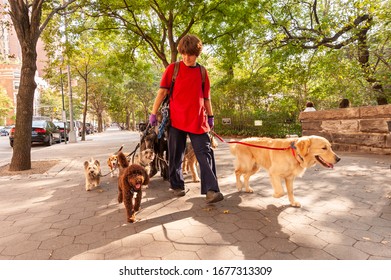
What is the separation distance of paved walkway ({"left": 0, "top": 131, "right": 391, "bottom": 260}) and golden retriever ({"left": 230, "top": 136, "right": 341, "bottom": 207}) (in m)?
0.47

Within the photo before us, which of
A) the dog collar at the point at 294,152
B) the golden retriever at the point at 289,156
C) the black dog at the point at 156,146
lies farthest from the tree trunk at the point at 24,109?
the dog collar at the point at 294,152

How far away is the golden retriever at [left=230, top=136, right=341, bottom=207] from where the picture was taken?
3.42 meters

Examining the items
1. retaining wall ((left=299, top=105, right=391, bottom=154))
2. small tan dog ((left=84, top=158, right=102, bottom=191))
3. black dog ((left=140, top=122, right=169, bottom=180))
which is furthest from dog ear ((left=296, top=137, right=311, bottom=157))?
retaining wall ((left=299, top=105, right=391, bottom=154))

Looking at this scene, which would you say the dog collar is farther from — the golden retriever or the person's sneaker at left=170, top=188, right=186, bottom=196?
the person's sneaker at left=170, top=188, right=186, bottom=196

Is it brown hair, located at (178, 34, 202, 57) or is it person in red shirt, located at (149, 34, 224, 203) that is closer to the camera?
brown hair, located at (178, 34, 202, 57)

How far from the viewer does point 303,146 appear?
343 cm

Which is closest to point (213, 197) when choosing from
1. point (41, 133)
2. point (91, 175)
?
point (91, 175)

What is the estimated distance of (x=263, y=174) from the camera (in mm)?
6160

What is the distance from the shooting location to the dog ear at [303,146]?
11.2 ft

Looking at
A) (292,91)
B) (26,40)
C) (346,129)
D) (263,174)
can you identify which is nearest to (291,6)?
(292,91)

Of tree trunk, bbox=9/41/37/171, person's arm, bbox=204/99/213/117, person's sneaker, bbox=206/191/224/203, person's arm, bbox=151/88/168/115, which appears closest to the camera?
person's sneaker, bbox=206/191/224/203

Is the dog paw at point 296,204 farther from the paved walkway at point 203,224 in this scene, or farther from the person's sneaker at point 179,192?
the person's sneaker at point 179,192

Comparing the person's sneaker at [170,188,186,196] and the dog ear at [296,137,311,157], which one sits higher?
the dog ear at [296,137,311,157]
